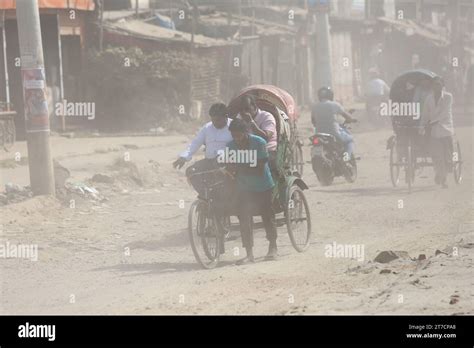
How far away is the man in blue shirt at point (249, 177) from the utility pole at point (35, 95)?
4751 mm

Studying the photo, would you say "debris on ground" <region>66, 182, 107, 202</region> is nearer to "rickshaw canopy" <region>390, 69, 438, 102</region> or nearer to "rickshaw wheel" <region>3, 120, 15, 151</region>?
"rickshaw canopy" <region>390, 69, 438, 102</region>

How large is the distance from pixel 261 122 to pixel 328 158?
6.28 metres

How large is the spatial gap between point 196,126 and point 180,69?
1633 mm

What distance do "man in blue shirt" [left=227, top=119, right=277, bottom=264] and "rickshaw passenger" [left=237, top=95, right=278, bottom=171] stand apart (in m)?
0.34

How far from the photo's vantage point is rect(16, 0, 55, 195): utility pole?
14.9 m

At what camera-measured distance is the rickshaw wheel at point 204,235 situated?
1102 cm

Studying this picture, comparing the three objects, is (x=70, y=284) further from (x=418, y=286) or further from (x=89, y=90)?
(x=89, y=90)

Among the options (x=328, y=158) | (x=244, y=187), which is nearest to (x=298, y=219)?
(x=244, y=187)

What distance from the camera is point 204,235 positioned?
36.6 ft

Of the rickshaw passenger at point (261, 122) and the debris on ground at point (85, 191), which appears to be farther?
the debris on ground at point (85, 191)
